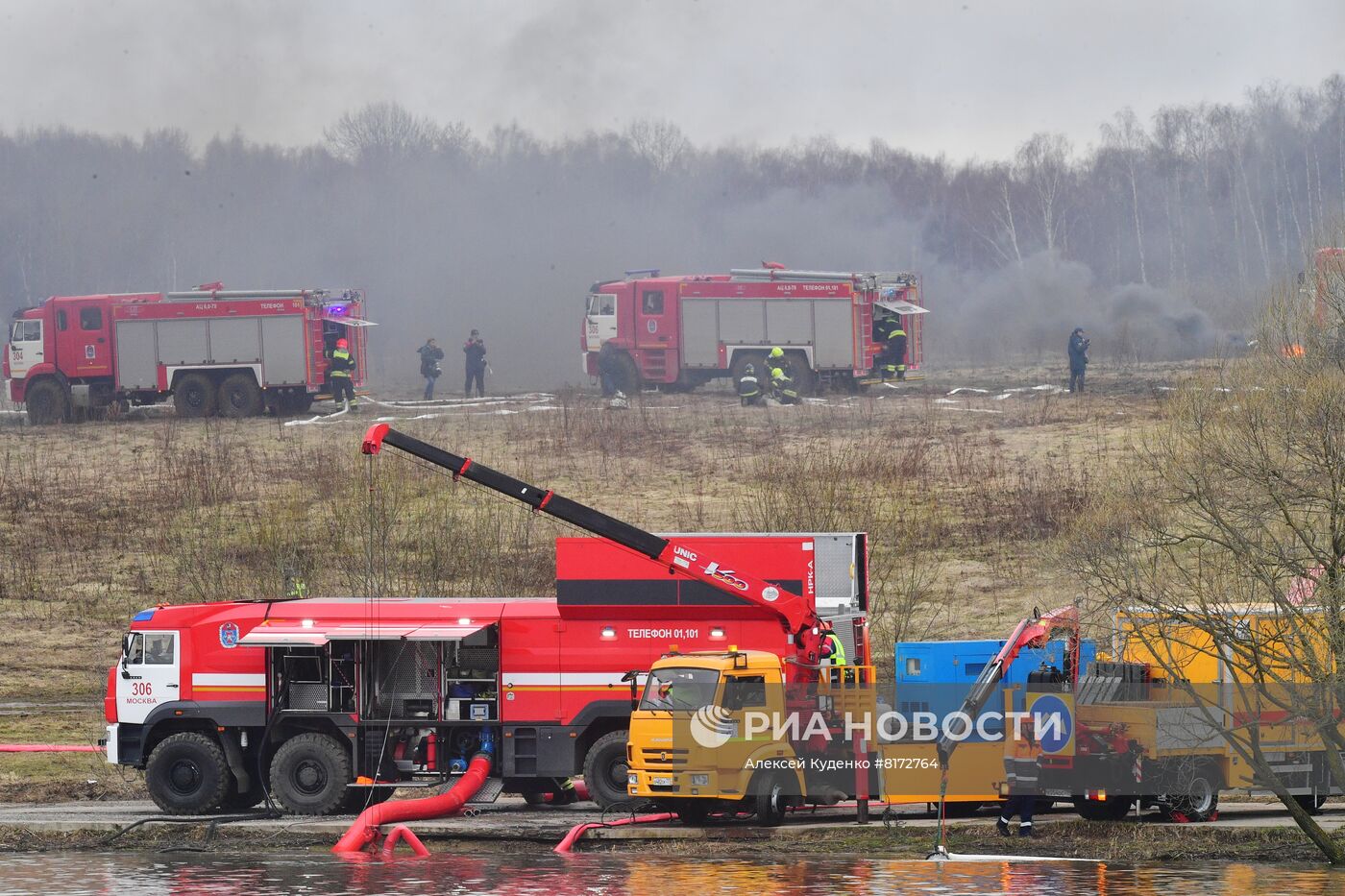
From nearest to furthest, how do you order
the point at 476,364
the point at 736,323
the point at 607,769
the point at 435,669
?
the point at 607,769 < the point at 435,669 < the point at 736,323 < the point at 476,364

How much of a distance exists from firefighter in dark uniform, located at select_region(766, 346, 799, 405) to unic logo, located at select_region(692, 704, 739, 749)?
2785 cm

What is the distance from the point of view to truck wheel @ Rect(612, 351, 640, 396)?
47.1 metres

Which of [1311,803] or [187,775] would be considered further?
[187,775]

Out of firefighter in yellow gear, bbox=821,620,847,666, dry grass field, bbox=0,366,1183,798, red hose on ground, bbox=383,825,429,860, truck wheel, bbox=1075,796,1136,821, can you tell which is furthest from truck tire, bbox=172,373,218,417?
truck wheel, bbox=1075,796,1136,821

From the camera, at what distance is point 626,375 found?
47188 mm

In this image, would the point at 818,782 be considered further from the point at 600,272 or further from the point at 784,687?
the point at 600,272

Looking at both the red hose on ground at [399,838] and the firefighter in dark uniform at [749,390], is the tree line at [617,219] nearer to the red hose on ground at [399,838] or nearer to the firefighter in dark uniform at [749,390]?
the firefighter in dark uniform at [749,390]

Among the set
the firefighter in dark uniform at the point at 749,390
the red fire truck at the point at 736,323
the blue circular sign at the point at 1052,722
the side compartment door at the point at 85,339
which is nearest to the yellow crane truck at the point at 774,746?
the blue circular sign at the point at 1052,722

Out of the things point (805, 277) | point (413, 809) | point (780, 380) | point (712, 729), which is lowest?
point (413, 809)

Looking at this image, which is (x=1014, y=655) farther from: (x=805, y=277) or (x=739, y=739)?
(x=805, y=277)

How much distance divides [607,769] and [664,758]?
6.48 ft

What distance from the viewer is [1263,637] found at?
16.2 meters

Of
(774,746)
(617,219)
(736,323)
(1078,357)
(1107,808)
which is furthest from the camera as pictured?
(617,219)

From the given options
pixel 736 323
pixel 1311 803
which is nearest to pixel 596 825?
pixel 1311 803
